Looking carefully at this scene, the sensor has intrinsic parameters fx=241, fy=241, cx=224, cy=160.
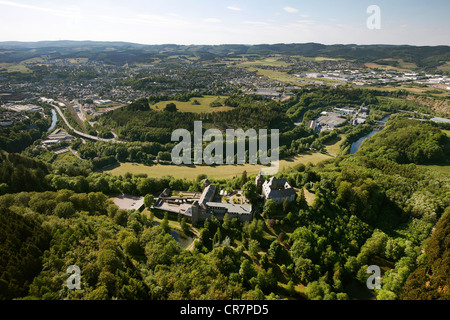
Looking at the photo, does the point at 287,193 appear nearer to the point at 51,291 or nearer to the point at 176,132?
the point at 51,291

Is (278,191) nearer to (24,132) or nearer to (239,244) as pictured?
(239,244)

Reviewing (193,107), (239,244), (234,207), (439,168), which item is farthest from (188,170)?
(439,168)

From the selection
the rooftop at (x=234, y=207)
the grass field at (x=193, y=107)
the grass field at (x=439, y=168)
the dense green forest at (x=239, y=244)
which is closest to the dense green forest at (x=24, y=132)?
the dense green forest at (x=239, y=244)

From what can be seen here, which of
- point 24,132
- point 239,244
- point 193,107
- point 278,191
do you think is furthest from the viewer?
point 193,107

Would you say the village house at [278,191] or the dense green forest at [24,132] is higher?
the dense green forest at [24,132]

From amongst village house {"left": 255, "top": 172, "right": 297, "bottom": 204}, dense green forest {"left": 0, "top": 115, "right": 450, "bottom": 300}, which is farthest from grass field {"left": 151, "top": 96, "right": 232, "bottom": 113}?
village house {"left": 255, "top": 172, "right": 297, "bottom": 204}

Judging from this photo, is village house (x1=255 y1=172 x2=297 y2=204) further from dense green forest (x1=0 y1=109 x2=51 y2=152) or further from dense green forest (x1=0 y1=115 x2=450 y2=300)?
dense green forest (x1=0 y1=109 x2=51 y2=152)

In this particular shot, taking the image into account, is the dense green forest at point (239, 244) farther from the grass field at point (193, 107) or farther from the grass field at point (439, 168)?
the grass field at point (193, 107)

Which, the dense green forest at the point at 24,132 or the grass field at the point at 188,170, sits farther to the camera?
the dense green forest at the point at 24,132
